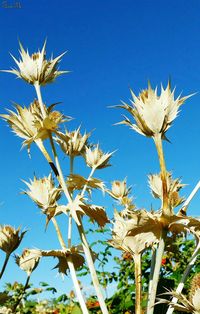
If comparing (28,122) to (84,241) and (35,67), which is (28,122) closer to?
(35,67)

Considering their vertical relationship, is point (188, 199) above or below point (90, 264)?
above

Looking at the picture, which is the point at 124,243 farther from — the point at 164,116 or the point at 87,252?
the point at 164,116

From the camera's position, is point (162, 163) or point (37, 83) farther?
point (37, 83)

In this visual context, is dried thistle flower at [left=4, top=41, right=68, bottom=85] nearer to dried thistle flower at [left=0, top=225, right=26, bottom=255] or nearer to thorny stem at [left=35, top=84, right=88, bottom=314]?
thorny stem at [left=35, top=84, right=88, bottom=314]

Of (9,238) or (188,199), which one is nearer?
(188,199)

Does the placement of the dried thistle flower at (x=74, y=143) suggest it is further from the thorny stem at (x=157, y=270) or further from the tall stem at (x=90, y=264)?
the thorny stem at (x=157, y=270)

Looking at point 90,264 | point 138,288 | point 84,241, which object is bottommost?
point 138,288

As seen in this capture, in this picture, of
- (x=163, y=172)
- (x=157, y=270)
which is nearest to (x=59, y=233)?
(x=157, y=270)

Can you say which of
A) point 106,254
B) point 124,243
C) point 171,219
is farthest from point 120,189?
point 106,254

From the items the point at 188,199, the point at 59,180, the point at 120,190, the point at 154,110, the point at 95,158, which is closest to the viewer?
the point at 154,110
